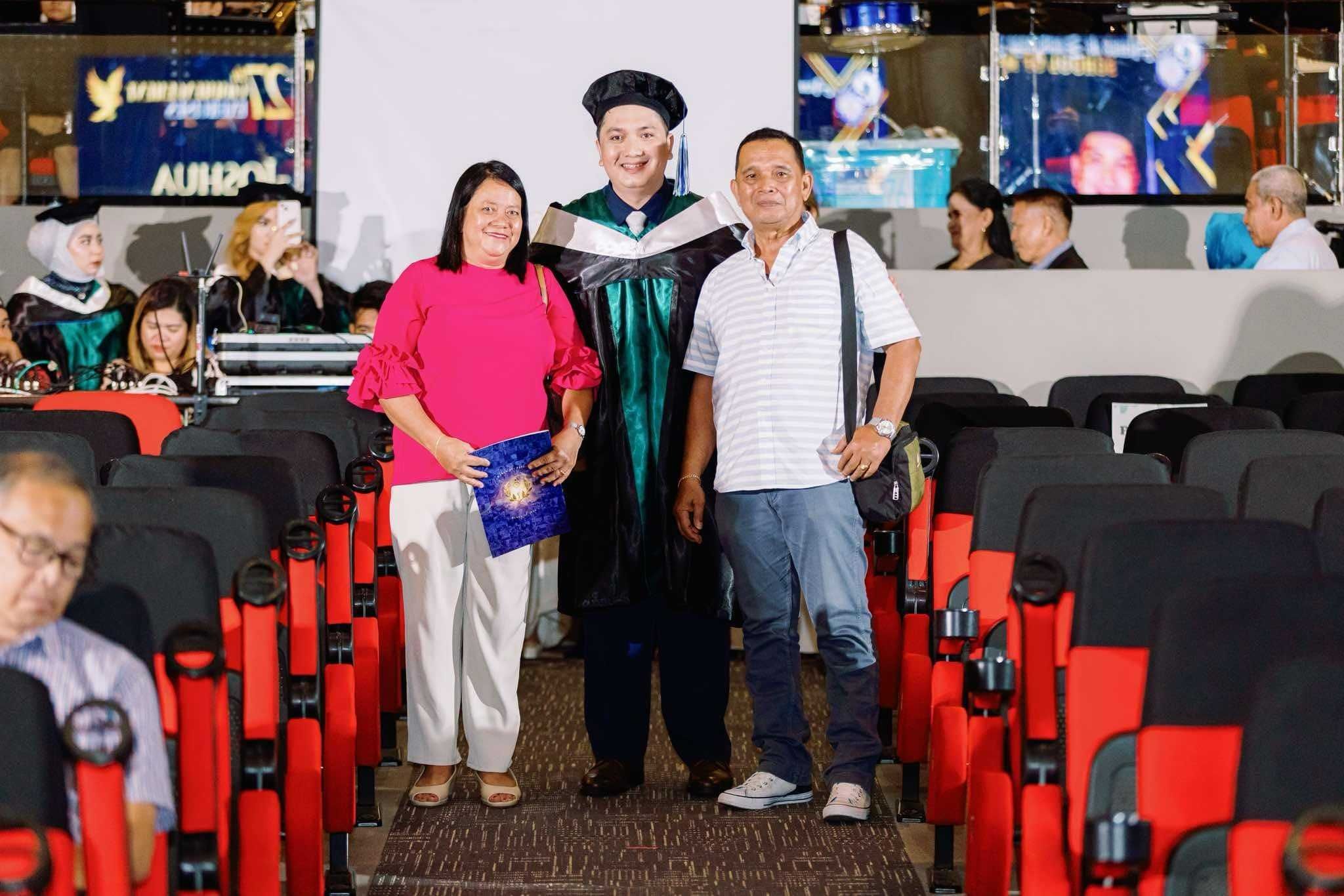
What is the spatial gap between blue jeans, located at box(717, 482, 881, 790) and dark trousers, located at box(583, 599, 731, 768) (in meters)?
0.22

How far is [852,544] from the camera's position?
146 inches

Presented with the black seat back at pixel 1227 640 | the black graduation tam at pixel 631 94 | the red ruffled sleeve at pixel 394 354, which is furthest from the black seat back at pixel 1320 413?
the black seat back at pixel 1227 640

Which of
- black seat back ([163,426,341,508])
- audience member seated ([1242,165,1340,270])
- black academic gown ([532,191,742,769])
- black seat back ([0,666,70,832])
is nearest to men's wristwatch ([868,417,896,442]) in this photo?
black academic gown ([532,191,742,769])

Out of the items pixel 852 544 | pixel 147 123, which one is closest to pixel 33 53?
pixel 147 123

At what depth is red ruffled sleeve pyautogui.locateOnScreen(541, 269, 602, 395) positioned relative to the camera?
12.8 feet

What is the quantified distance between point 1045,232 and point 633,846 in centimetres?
389

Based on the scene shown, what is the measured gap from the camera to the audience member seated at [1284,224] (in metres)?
6.48

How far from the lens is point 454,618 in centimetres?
384

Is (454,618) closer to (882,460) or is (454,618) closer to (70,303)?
(882,460)

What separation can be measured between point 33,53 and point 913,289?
178 inches

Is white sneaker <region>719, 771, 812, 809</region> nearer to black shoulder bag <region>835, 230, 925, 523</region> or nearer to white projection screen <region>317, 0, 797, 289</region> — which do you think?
black shoulder bag <region>835, 230, 925, 523</region>

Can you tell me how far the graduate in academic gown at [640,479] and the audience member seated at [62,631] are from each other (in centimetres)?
200

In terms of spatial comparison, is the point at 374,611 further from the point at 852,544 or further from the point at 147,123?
the point at 147,123

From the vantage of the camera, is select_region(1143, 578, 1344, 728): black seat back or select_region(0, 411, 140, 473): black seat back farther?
select_region(0, 411, 140, 473): black seat back
